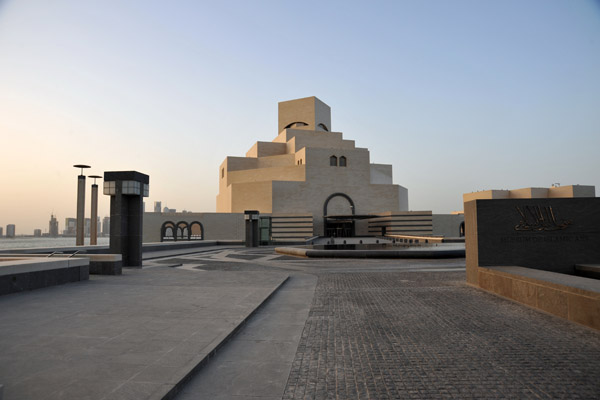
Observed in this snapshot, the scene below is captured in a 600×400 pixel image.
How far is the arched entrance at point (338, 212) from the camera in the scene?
57.5m

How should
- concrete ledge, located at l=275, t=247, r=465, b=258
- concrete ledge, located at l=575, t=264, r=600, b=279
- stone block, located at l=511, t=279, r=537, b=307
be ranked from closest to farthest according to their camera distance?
stone block, located at l=511, t=279, r=537, b=307 < concrete ledge, located at l=575, t=264, r=600, b=279 < concrete ledge, located at l=275, t=247, r=465, b=258

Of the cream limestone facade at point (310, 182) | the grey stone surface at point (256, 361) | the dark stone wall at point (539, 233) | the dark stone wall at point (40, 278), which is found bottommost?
the grey stone surface at point (256, 361)

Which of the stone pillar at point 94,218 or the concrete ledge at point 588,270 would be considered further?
the stone pillar at point 94,218

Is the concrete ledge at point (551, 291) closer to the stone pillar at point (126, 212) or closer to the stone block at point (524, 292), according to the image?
the stone block at point (524, 292)

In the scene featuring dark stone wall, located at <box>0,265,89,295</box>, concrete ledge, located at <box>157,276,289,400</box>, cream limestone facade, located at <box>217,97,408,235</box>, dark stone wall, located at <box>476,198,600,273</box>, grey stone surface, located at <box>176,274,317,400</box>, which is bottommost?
grey stone surface, located at <box>176,274,317,400</box>

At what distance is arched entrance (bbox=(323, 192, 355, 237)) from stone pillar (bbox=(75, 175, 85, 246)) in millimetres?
36035

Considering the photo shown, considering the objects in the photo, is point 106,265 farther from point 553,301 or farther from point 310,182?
point 310,182

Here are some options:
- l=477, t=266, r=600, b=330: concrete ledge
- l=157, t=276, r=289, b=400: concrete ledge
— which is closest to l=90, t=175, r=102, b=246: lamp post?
l=157, t=276, r=289, b=400: concrete ledge

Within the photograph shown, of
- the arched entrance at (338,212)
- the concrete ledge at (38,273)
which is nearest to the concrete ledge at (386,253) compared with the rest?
the concrete ledge at (38,273)

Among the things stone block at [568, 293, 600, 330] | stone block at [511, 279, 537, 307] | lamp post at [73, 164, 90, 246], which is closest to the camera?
stone block at [568, 293, 600, 330]

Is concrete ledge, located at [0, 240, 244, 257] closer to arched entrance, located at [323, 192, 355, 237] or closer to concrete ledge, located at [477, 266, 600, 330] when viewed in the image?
concrete ledge, located at [477, 266, 600, 330]

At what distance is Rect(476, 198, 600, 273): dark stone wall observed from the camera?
1071 cm

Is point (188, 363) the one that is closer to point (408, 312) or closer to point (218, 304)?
point (218, 304)

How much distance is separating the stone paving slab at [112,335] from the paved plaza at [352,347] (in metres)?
0.04
